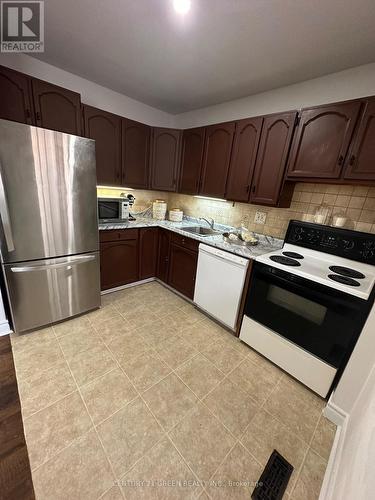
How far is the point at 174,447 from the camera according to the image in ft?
3.78

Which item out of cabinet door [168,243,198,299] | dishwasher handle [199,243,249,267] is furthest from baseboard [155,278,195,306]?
dishwasher handle [199,243,249,267]

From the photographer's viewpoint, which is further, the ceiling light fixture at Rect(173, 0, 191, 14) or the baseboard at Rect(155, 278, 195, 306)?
the baseboard at Rect(155, 278, 195, 306)

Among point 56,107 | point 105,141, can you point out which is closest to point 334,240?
point 105,141

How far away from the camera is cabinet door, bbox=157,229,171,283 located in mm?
2702

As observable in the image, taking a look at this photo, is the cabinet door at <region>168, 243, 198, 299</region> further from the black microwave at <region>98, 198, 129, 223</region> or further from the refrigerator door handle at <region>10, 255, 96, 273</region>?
the refrigerator door handle at <region>10, 255, 96, 273</region>

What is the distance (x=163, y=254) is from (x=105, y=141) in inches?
60.3

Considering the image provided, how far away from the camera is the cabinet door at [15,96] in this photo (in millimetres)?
1638

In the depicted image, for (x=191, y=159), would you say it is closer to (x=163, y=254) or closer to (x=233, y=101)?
(x=233, y=101)

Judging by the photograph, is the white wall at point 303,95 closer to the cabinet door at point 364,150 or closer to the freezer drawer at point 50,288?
the cabinet door at point 364,150

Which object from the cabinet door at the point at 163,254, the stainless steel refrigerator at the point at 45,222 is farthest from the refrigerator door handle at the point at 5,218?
the cabinet door at the point at 163,254

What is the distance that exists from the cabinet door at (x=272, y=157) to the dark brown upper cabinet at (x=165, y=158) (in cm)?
120

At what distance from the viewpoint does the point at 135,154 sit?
2.60 metres

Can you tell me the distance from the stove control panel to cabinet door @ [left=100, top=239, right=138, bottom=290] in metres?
1.84

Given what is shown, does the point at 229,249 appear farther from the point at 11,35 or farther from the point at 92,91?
the point at 11,35
